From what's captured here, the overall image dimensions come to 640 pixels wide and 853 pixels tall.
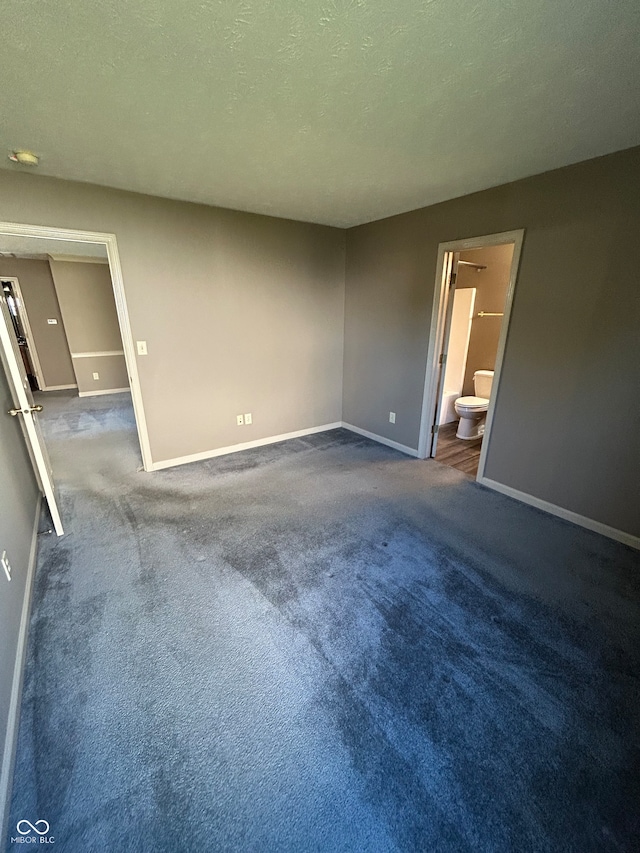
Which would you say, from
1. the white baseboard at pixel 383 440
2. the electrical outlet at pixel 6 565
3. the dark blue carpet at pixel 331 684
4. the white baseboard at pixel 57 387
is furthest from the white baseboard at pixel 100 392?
the electrical outlet at pixel 6 565

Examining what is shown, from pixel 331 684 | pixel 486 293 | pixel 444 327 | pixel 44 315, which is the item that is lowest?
pixel 331 684

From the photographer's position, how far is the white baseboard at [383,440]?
3.86m

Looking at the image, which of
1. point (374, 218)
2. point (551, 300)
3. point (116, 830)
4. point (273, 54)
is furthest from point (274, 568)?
point (374, 218)

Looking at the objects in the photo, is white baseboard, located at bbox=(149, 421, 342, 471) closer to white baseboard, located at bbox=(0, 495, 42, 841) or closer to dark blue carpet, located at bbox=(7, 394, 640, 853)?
dark blue carpet, located at bbox=(7, 394, 640, 853)

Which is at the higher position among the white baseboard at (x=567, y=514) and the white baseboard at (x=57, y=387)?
the white baseboard at (x=57, y=387)

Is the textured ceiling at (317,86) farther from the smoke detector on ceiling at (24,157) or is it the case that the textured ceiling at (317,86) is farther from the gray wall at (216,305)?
the gray wall at (216,305)

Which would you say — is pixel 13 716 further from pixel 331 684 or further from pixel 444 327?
pixel 444 327

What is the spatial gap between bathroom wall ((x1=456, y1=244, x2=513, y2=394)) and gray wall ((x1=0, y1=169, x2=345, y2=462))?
5.64ft

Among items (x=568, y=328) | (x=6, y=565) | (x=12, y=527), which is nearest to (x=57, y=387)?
(x=12, y=527)

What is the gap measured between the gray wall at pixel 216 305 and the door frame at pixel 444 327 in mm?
1385

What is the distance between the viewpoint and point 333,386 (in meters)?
4.58

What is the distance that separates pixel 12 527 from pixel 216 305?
243cm

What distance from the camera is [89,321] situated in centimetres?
625

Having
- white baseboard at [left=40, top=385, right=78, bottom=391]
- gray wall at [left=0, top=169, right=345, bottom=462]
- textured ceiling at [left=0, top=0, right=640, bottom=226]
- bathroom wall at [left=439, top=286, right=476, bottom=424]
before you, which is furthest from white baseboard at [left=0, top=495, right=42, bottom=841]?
white baseboard at [left=40, top=385, right=78, bottom=391]
